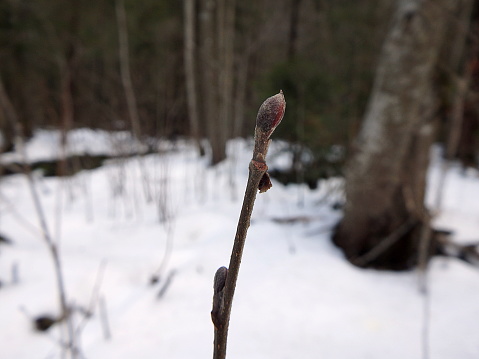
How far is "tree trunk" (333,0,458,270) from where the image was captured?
67.2 inches

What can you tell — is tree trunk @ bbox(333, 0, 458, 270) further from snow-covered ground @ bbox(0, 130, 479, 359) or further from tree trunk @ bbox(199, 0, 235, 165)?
tree trunk @ bbox(199, 0, 235, 165)

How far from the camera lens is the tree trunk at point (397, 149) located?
1707 mm

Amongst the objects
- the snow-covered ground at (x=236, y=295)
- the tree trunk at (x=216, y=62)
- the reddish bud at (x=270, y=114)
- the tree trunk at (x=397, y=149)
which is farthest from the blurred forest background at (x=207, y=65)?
the reddish bud at (x=270, y=114)

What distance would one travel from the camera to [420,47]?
1701 millimetres

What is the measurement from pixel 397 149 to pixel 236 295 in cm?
126

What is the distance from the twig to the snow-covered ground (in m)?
0.84

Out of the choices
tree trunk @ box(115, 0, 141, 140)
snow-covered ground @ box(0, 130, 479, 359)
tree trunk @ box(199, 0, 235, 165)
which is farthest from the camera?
tree trunk @ box(199, 0, 235, 165)

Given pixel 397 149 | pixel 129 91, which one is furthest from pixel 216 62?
pixel 397 149

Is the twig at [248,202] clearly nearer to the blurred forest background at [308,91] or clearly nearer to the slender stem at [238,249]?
the slender stem at [238,249]

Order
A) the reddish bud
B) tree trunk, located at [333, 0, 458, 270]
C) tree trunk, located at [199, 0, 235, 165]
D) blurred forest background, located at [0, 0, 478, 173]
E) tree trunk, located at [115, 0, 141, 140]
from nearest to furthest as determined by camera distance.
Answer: the reddish bud → tree trunk, located at [333, 0, 458, 270] → tree trunk, located at [115, 0, 141, 140] → blurred forest background, located at [0, 0, 478, 173] → tree trunk, located at [199, 0, 235, 165]

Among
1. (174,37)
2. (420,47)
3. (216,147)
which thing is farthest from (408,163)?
(174,37)

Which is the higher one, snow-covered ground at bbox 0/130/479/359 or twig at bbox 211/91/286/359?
twig at bbox 211/91/286/359

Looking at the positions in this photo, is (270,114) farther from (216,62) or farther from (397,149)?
(216,62)

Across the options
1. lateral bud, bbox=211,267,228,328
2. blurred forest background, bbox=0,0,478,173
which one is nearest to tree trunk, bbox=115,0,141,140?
blurred forest background, bbox=0,0,478,173
